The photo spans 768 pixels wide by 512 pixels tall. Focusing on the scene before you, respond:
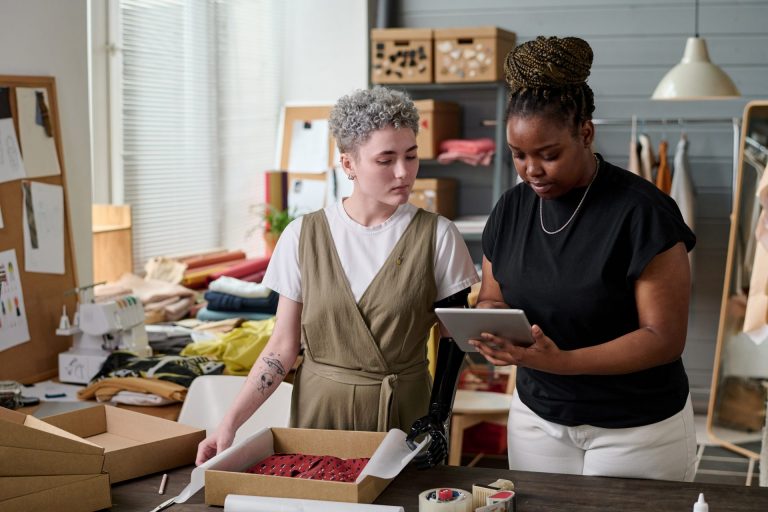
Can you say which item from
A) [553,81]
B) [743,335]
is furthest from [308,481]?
[743,335]

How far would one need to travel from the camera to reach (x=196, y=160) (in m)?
5.38

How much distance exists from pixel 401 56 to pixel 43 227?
2698mm

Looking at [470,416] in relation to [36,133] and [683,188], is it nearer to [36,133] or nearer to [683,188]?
[683,188]

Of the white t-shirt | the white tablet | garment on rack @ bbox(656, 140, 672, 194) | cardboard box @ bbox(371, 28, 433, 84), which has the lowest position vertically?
the white tablet

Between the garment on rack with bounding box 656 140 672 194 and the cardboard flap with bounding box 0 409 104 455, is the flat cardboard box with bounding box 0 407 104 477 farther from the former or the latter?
the garment on rack with bounding box 656 140 672 194

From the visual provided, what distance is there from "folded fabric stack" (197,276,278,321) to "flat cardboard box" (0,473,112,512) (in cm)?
217

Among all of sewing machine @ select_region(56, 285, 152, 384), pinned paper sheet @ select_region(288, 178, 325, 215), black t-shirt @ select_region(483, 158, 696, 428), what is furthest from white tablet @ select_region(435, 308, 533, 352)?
pinned paper sheet @ select_region(288, 178, 325, 215)

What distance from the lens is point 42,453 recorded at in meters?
1.87

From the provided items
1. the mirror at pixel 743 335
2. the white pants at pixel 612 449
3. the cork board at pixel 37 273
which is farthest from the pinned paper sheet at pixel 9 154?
the mirror at pixel 743 335

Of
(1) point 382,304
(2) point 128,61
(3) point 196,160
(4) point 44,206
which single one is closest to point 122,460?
(1) point 382,304

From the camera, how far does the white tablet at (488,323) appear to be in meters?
1.84

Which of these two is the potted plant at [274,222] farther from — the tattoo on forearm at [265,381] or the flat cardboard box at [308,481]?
the flat cardboard box at [308,481]

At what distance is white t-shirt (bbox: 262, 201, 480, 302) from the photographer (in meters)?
2.21

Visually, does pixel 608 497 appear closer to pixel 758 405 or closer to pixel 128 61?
pixel 758 405
